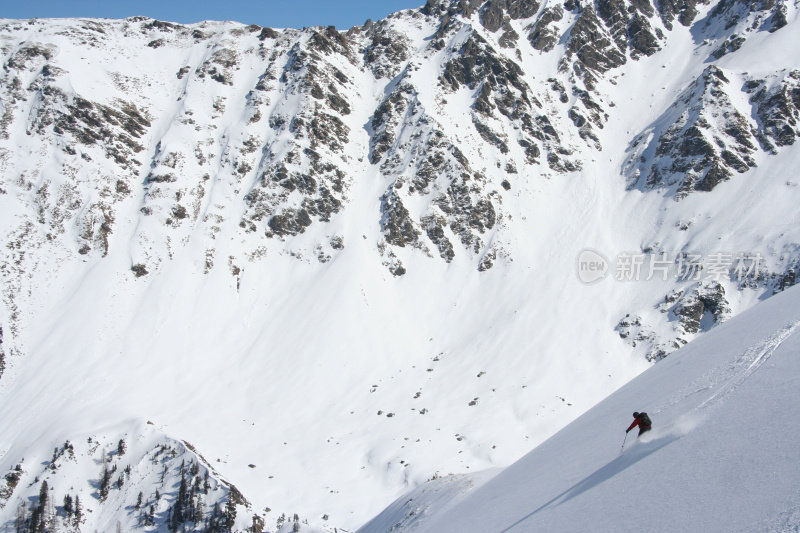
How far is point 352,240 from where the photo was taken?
3460 inches

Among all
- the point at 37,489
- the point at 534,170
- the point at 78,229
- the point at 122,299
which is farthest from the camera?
the point at 534,170

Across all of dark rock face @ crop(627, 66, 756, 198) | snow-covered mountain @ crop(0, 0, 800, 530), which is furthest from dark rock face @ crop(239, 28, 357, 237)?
dark rock face @ crop(627, 66, 756, 198)

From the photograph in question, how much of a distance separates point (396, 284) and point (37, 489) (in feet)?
169

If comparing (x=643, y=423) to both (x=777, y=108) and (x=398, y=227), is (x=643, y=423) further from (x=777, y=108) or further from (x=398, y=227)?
(x=777, y=108)

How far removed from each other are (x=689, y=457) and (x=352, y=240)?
80529 millimetres

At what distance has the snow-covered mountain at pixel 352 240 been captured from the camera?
201 ft

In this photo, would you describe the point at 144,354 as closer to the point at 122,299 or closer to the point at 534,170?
the point at 122,299

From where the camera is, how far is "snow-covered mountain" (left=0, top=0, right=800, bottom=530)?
2414 inches

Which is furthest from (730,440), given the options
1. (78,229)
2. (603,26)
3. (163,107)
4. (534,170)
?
(603,26)

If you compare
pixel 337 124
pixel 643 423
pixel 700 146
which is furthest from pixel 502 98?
pixel 643 423

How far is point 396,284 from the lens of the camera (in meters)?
85.4

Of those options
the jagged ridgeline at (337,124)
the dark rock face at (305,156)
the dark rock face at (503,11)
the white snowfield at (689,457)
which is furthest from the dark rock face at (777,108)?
the white snowfield at (689,457)

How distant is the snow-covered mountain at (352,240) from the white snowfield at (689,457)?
42679mm

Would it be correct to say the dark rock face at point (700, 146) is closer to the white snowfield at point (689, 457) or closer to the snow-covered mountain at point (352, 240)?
the snow-covered mountain at point (352, 240)
